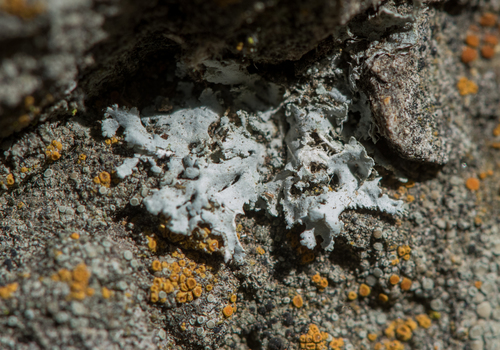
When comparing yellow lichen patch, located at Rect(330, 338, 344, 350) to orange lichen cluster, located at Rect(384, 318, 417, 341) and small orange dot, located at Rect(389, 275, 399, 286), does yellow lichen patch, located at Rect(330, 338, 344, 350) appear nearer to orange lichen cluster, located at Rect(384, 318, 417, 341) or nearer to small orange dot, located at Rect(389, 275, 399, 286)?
orange lichen cluster, located at Rect(384, 318, 417, 341)

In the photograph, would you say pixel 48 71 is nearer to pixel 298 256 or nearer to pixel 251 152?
pixel 251 152

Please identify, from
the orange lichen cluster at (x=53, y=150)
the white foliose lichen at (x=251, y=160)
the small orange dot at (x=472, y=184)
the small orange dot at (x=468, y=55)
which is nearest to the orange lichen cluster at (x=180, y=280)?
the white foliose lichen at (x=251, y=160)

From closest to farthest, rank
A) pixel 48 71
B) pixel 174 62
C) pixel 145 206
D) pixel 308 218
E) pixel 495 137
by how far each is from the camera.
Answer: pixel 48 71 < pixel 145 206 < pixel 308 218 < pixel 174 62 < pixel 495 137

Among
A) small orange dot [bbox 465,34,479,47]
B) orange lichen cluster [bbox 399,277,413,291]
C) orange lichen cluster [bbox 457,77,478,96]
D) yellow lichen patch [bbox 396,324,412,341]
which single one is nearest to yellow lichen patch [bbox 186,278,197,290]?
orange lichen cluster [bbox 399,277,413,291]

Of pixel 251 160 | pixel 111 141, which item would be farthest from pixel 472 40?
pixel 111 141

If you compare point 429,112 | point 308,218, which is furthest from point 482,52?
point 308,218

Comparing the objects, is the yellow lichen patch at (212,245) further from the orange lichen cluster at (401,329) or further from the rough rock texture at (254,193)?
the orange lichen cluster at (401,329)
